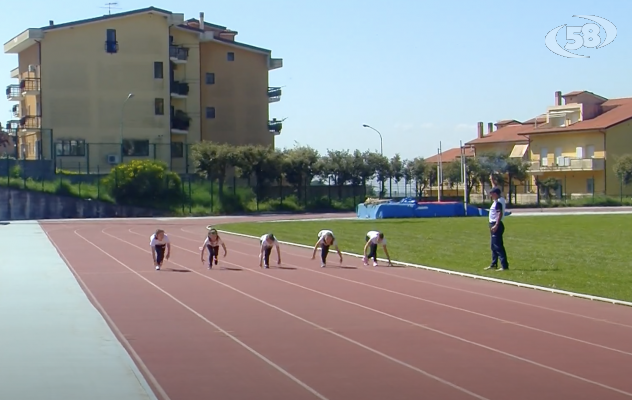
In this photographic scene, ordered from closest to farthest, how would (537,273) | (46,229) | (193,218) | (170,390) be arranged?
(170,390)
(537,273)
(46,229)
(193,218)

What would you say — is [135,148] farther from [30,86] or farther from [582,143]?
[582,143]

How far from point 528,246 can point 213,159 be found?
4140 centimetres

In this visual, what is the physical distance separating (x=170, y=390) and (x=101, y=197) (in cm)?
5446

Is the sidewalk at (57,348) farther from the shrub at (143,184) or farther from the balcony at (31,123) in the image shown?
the balcony at (31,123)

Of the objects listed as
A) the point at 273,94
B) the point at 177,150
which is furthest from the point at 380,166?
the point at 177,150

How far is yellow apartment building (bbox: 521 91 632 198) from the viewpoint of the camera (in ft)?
261

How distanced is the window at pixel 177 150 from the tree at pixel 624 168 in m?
33.6

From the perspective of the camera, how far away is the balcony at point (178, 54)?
74188mm

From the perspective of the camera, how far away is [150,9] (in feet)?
237

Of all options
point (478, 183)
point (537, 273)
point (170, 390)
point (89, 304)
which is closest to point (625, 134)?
point (478, 183)

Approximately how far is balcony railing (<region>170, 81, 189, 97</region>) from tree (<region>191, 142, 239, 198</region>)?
23.6 feet

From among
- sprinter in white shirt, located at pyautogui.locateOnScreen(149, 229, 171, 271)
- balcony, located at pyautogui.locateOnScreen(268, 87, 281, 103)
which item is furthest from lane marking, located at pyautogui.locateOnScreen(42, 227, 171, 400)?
balcony, located at pyautogui.locateOnScreen(268, 87, 281, 103)

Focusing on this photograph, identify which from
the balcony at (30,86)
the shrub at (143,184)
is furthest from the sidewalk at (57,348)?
the balcony at (30,86)

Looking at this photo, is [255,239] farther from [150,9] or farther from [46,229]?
[150,9]
